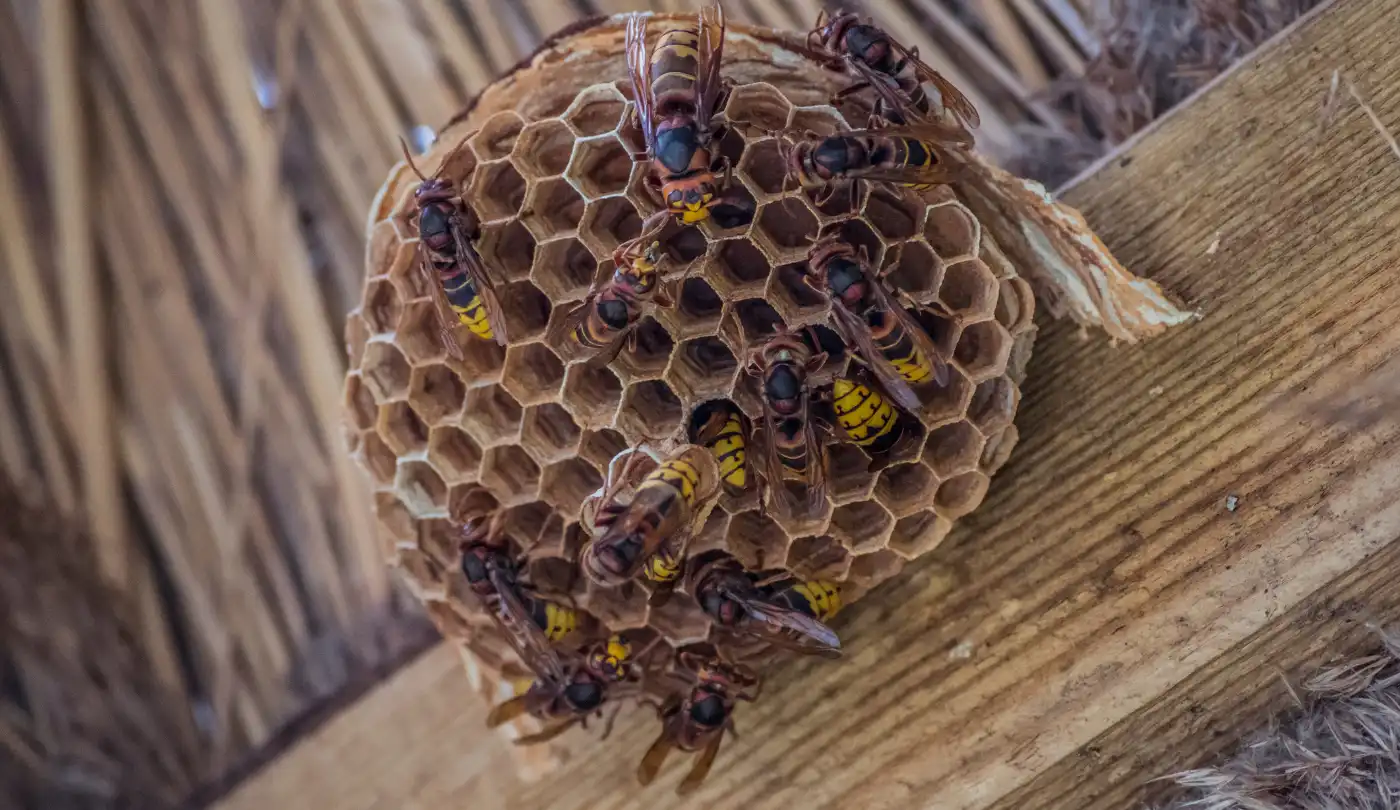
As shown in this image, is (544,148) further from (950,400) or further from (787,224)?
(950,400)


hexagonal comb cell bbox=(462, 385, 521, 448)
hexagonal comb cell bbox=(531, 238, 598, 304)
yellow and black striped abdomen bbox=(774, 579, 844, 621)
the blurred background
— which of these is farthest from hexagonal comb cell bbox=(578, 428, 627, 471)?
the blurred background

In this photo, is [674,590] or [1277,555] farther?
[674,590]

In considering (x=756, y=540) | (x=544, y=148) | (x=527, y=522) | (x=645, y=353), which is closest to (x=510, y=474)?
(x=527, y=522)

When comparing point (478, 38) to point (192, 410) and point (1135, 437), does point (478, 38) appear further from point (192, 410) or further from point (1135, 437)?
point (1135, 437)

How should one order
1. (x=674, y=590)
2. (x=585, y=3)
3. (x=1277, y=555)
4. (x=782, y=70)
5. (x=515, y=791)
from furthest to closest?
(x=585, y=3)
(x=515, y=791)
(x=674, y=590)
(x=782, y=70)
(x=1277, y=555)

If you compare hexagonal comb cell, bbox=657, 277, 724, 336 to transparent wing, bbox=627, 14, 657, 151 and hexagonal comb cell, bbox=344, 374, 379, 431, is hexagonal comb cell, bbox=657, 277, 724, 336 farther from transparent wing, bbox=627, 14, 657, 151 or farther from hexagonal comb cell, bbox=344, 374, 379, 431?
hexagonal comb cell, bbox=344, 374, 379, 431

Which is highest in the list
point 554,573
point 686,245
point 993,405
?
point 686,245

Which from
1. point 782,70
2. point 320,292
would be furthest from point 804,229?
point 320,292
